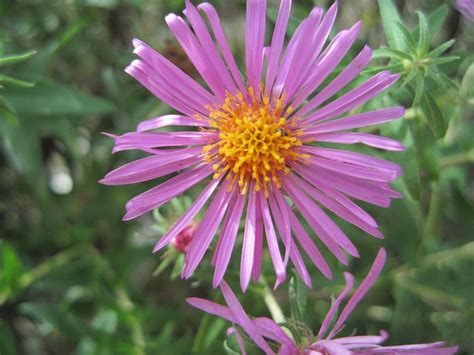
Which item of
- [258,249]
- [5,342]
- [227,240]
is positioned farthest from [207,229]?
Result: [5,342]

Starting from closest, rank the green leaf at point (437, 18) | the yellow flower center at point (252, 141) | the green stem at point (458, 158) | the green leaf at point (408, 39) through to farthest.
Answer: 1. the green leaf at point (408, 39)
2. the yellow flower center at point (252, 141)
3. the green leaf at point (437, 18)
4. the green stem at point (458, 158)

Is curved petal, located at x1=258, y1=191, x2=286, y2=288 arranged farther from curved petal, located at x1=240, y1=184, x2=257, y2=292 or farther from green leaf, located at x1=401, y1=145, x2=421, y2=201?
green leaf, located at x1=401, y1=145, x2=421, y2=201

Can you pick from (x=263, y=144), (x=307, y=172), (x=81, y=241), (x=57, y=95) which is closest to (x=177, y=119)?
(x=263, y=144)

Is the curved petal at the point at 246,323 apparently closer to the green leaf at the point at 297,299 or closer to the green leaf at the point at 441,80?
the green leaf at the point at 297,299

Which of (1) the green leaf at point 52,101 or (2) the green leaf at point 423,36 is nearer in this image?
(2) the green leaf at point 423,36

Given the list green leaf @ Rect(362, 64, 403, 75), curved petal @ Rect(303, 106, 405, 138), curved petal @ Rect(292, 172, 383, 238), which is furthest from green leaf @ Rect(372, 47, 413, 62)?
curved petal @ Rect(292, 172, 383, 238)

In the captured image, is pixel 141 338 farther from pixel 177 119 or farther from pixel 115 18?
pixel 115 18

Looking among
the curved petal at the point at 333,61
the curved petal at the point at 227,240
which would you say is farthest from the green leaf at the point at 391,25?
the curved petal at the point at 227,240
